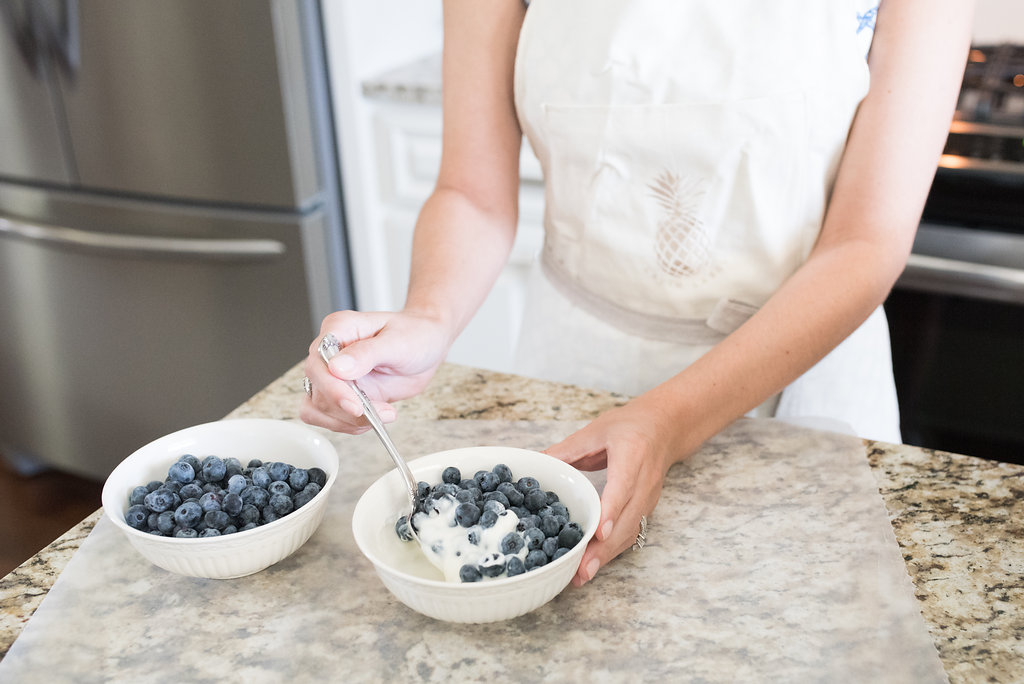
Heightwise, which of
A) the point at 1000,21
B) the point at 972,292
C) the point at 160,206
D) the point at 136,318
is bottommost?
the point at 136,318

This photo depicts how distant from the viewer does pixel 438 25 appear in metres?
2.10

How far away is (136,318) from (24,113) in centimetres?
52

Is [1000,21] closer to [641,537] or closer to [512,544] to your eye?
[641,537]

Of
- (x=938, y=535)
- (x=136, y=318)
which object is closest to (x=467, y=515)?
(x=938, y=535)

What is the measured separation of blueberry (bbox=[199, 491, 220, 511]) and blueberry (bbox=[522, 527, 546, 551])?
23 cm

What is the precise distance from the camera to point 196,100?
5.88 feet

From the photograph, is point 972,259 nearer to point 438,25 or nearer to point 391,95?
point 391,95

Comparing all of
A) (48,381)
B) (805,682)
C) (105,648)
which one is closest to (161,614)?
(105,648)

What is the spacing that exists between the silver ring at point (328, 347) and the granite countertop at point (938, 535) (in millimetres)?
185

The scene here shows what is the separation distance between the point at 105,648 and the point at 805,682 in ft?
1.55

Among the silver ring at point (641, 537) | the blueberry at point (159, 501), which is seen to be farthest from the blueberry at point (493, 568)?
the blueberry at point (159, 501)

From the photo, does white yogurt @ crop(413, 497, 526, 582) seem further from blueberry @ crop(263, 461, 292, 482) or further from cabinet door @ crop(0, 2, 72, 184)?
cabinet door @ crop(0, 2, 72, 184)

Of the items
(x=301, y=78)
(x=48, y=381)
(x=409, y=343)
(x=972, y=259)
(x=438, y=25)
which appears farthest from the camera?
(x=48, y=381)

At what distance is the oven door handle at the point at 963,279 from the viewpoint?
150cm
